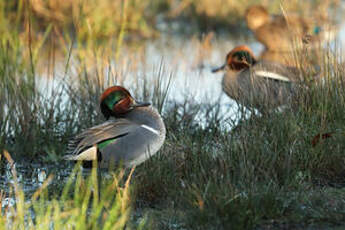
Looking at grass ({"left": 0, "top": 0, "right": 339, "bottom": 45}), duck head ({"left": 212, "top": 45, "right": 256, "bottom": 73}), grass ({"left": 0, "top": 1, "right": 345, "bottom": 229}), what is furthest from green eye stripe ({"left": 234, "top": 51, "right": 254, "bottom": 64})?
grass ({"left": 0, "top": 0, "right": 339, "bottom": 45})

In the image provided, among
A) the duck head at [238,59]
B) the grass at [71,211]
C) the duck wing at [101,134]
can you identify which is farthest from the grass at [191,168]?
the duck head at [238,59]

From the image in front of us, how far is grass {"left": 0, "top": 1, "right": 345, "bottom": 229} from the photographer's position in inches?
148

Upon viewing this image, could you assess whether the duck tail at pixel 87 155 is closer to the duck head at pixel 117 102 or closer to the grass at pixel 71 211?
the grass at pixel 71 211

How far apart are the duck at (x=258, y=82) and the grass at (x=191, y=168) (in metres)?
0.24

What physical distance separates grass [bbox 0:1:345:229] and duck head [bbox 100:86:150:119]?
1.26ft

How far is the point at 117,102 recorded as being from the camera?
487cm

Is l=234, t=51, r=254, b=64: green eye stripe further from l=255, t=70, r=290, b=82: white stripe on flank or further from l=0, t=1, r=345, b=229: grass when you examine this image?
l=0, t=1, r=345, b=229: grass

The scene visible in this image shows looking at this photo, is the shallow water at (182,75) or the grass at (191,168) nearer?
the grass at (191,168)

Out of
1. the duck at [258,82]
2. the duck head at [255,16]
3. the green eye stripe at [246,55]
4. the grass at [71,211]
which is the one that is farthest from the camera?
the duck head at [255,16]

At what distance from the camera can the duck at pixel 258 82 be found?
5.40 m

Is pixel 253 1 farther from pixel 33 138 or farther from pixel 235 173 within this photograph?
pixel 235 173

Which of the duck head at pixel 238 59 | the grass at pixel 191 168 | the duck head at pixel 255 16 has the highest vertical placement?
the duck head at pixel 255 16

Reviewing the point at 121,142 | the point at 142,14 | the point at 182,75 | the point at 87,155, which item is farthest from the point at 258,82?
the point at 142,14

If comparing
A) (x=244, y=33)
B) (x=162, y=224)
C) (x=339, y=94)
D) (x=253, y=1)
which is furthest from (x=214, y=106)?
(x=253, y=1)
